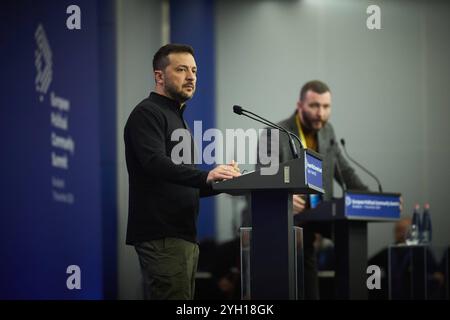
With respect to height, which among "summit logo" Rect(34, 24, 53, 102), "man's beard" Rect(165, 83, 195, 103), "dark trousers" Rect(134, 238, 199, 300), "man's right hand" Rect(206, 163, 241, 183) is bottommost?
"dark trousers" Rect(134, 238, 199, 300)

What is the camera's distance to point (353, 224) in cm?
541

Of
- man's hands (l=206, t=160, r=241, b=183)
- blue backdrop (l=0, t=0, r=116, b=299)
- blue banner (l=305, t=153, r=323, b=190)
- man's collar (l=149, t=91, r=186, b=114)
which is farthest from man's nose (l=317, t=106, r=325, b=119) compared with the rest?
man's hands (l=206, t=160, r=241, b=183)

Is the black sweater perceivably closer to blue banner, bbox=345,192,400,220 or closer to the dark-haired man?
blue banner, bbox=345,192,400,220

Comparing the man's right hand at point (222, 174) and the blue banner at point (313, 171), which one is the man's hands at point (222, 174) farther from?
the blue banner at point (313, 171)

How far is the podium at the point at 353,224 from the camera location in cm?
524

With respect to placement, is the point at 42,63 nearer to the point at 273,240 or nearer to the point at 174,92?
the point at 174,92

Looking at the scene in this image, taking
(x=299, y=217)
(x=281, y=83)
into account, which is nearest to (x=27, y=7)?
(x=299, y=217)

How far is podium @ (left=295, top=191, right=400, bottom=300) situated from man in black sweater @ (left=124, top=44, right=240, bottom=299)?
1.33 meters

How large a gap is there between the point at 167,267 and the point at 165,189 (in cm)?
34

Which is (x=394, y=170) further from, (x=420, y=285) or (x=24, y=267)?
(x=24, y=267)

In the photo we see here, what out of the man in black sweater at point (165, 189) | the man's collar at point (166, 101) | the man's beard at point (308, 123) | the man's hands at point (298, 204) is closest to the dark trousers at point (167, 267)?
the man in black sweater at point (165, 189)

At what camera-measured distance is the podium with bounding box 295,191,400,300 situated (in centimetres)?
524

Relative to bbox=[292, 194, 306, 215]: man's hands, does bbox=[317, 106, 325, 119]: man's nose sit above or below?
above

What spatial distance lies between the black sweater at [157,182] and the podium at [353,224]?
4.44 ft
